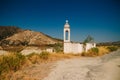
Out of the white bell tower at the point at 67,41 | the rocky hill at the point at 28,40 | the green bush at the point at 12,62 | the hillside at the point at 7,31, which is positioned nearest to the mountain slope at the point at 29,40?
the rocky hill at the point at 28,40

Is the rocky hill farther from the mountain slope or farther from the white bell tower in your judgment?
the white bell tower

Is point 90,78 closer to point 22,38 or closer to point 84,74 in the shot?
point 84,74

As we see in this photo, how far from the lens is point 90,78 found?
8562 mm

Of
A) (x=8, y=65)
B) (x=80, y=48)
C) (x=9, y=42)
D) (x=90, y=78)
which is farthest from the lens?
(x=9, y=42)

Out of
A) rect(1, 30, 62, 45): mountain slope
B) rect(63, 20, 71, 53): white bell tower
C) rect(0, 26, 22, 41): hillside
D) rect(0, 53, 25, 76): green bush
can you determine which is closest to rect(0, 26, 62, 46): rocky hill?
rect(1, 30, 62, 45): mountain slope

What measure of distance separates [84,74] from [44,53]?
6879mm

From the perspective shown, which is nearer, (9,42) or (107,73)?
(107,73)

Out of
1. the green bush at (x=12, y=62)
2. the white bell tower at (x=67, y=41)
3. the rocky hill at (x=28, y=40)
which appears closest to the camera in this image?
the green bush at (x=12, y=62)

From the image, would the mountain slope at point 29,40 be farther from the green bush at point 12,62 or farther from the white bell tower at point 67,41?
the green bush at point 12,62

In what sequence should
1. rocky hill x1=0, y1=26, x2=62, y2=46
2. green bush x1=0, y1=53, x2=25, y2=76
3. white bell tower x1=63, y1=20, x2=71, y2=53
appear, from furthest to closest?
rocky hill x1=0, y1=26, x2=62, y2=46
white bell tower x1=63, y1=20, x2=71, y2=53
green bush x1=0, y1=53, x2=25, y2=76

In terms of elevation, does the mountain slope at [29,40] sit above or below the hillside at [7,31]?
below

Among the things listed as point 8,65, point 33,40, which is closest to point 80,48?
point 8,65

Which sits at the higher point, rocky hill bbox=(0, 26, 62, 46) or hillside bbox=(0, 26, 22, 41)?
hillside bbox=(0, 26, 22, 41)

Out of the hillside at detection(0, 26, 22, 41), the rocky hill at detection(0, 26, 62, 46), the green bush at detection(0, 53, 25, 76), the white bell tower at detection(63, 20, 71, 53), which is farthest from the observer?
the hillside at detection(0, 26, 22, 41)
